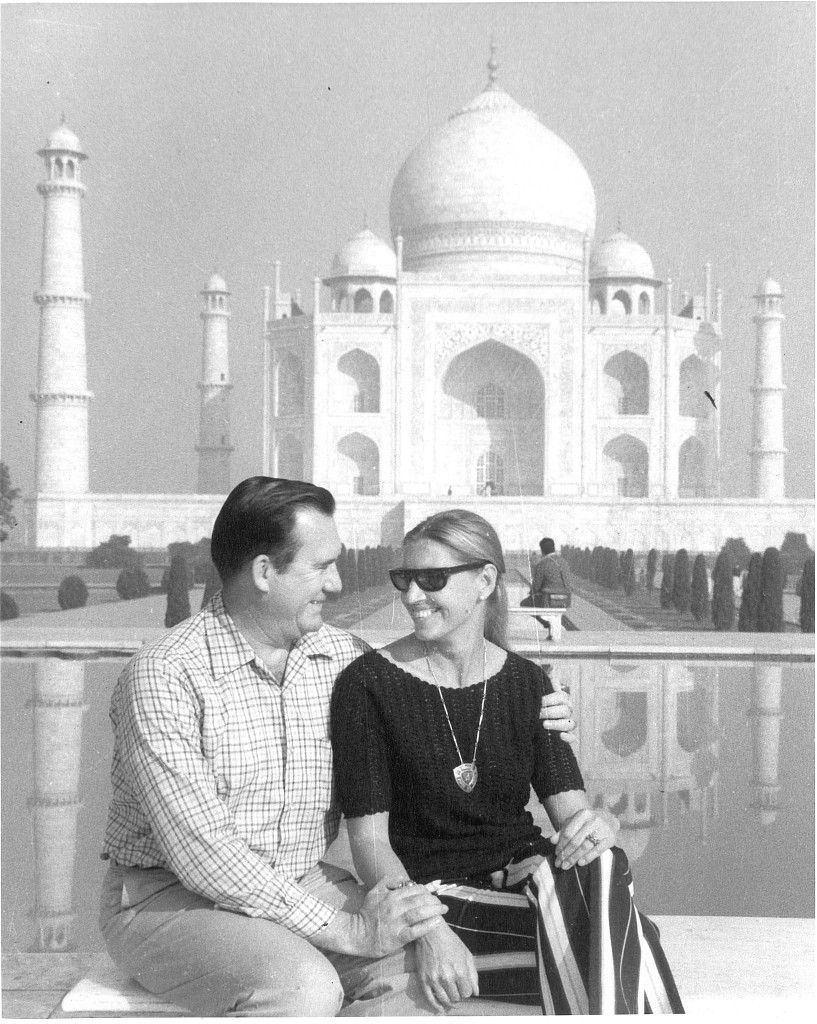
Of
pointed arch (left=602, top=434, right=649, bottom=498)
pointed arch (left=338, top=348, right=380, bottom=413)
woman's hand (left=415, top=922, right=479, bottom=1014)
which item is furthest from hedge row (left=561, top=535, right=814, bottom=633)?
pointed arch (left=338, top=348, right=380, bottom=413)

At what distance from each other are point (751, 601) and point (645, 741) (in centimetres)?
374

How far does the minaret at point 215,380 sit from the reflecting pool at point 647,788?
29.7ft

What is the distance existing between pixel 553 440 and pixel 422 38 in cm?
1401

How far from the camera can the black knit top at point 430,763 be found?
1.48 meters

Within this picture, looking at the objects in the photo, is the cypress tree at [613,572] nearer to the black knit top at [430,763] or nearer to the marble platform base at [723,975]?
the marble platform base at [723,975]

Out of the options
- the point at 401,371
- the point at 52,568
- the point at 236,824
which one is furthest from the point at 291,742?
the point at 401,371

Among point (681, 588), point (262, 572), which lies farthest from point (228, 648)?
point (681, 588)

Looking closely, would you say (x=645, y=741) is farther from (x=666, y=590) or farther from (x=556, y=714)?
(x=666, y=590)

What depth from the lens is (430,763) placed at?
1.49 meters

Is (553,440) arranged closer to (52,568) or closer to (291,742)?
(52,568)

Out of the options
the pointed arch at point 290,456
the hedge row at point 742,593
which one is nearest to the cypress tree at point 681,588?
the hedge row at point 742,593

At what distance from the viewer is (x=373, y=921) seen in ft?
4.54

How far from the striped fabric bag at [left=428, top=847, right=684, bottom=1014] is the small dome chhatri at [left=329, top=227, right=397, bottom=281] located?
16.8 m

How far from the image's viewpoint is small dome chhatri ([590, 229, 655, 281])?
728 inches
